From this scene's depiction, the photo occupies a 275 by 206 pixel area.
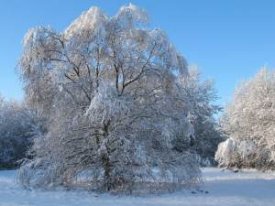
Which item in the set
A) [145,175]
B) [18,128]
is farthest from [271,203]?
[18,128]

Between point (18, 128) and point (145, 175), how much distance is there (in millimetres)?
21721

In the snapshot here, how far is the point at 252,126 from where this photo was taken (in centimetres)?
2972

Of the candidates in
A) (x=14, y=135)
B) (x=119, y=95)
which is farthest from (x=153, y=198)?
(x=14, y=135)

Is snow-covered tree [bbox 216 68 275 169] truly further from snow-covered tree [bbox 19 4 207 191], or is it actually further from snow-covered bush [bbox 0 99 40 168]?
snow-covered bush [bbox 0 99 40 168]

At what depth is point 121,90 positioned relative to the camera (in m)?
19.4

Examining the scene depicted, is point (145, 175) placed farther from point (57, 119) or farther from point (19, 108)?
point (19, 108)

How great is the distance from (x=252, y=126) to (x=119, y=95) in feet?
46.3

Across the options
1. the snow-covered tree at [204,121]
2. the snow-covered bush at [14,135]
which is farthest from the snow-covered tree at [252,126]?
the snow-covered bush at [14,135]

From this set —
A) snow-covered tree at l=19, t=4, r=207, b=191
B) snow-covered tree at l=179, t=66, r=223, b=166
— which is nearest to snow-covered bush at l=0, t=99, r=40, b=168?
snow-covered tree at l=179, t=66, r=223, b=166

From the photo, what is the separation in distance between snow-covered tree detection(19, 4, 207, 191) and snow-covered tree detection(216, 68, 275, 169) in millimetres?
10123

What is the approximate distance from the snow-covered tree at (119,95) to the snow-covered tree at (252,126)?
10.1m

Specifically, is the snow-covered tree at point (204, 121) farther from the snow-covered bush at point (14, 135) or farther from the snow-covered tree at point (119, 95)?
the snow-covered tree at point (119, 95)

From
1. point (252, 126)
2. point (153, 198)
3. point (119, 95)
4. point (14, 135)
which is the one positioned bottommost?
point (153, 198)

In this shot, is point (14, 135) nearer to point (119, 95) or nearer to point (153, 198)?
point (119, 95)
